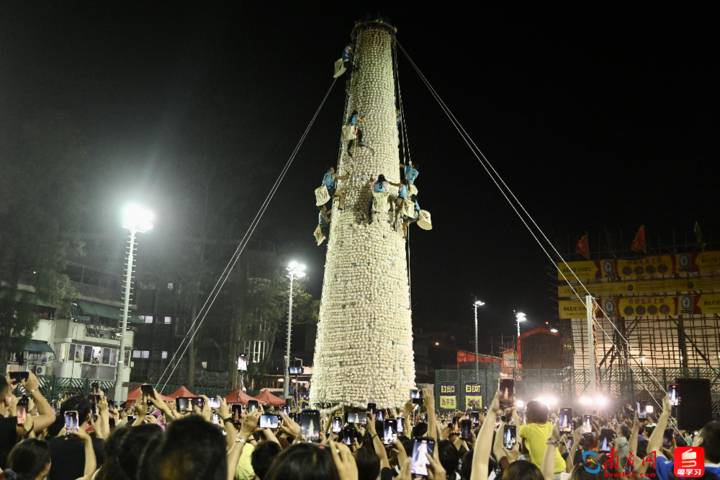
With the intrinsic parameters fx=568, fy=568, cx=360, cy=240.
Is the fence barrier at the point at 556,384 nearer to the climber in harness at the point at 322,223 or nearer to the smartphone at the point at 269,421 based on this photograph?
the climber in harness at the point at 322,223

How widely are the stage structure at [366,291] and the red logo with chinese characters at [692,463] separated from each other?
27.9 ft

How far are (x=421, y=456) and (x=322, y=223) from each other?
36.3 feet

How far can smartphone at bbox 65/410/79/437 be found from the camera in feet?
14.3

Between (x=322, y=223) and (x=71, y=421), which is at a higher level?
(x=322, y=223)

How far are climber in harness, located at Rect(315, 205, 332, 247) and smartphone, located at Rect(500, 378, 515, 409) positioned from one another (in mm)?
10155

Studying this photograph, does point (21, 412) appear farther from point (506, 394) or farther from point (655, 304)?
point (655, 304)

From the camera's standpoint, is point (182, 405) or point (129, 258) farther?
point (129, 258)

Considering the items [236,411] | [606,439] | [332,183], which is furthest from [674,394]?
[332,183]

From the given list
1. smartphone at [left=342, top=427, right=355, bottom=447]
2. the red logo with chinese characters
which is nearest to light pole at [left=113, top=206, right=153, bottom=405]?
smartphone at [left=342, top=427, right=355, bottom=447]

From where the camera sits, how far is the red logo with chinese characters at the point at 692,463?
353 cm

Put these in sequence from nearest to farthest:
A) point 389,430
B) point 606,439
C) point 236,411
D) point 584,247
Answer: point 389,430 < point 606,439 < point 236,411 < point 584,247

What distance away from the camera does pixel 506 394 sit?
12.1 feet

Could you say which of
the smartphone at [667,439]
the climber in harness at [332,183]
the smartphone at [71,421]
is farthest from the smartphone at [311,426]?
the climber in harness at [332,183]

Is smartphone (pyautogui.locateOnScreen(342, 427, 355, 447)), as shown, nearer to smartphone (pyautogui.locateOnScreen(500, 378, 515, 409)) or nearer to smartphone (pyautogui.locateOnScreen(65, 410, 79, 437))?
smartphone (pyautogui.locateOnScreen(500, 378, 515, 409))
